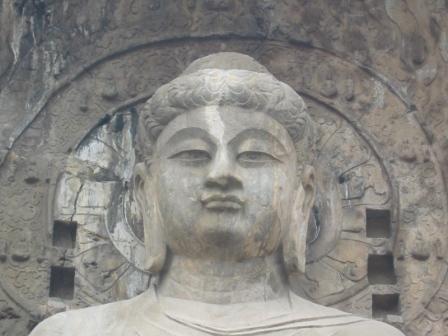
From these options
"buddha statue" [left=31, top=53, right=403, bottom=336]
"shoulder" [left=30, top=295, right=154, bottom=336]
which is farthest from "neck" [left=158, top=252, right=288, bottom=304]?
"shoulder" [left=30, top=295, right=154, bottom=336]

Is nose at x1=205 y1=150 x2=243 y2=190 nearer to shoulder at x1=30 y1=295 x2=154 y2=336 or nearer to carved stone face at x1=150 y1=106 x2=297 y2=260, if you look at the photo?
carved stone face at x1=150 y1=106 x2=297 y2=260

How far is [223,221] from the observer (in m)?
14.4

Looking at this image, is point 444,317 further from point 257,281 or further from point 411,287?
point 257,281

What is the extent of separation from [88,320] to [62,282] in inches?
47.6

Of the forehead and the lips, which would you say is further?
the forehead

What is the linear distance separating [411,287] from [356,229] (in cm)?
50

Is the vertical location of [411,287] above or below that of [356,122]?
A: below

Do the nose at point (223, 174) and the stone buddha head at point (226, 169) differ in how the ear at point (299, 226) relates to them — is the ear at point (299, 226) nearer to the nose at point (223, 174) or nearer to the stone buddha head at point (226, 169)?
the stone buddha head at point (226, 169)

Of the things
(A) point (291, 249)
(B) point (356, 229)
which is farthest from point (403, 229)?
(A) point (291, 249)

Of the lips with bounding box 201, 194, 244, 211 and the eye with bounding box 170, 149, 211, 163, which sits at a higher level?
the eye with bounding box 170, 149, 211, 163

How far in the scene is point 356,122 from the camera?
16094 millimetres

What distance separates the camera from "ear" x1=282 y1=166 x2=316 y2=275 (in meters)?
14.7

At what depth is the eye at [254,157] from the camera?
1455 centimetres

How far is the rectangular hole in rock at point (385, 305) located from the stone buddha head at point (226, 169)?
36.8 inches
